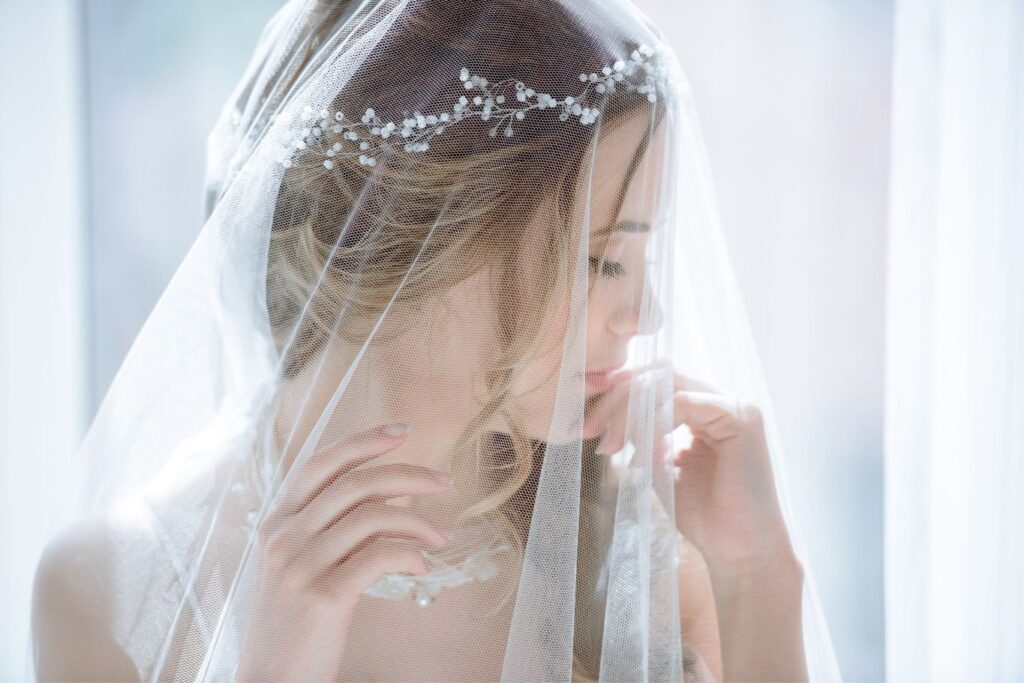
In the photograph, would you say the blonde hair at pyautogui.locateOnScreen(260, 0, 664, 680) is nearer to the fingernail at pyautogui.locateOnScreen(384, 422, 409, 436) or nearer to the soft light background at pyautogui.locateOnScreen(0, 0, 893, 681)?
the fingernail at pyautogui.locateOnScreen(384, 422, 409, 436)

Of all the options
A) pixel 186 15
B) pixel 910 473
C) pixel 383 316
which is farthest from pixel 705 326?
pixel 186 15

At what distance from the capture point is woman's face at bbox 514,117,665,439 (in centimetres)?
72

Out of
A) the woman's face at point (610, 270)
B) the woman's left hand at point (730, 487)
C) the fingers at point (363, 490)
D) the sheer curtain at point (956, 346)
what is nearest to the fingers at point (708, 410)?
the woman's left hand at point (730, 487)

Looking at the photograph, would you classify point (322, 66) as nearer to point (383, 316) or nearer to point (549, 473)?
point (383, 316)

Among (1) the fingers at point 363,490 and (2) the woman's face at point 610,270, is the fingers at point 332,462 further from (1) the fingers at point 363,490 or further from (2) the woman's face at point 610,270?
(2) the woman's face at point 610,270

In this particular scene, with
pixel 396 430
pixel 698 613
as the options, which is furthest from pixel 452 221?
pixel 698 613

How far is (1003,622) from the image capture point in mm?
1144

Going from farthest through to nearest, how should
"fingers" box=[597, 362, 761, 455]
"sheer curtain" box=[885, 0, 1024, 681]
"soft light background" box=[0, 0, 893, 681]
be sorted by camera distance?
"soft light background" box=[0, 0, 893, 681] < "sheer curtain" box=[885, 0, 1024, 681] < "fingers" box=[597, 362, 761, 455]

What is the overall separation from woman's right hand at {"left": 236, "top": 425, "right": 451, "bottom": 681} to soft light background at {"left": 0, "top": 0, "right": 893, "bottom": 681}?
77 cm

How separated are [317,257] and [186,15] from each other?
2.70 ft

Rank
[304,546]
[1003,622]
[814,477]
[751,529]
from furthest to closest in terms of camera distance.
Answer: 1. [814,477]
2. [1003,622]
3. [751,529]
4. [304,546]

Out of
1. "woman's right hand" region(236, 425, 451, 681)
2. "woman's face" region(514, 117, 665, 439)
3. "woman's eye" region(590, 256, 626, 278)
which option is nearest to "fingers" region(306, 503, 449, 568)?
"woman's right hand" region(236, 425, 451, 681)

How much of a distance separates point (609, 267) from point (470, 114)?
192 mm

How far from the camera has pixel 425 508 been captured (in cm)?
78
